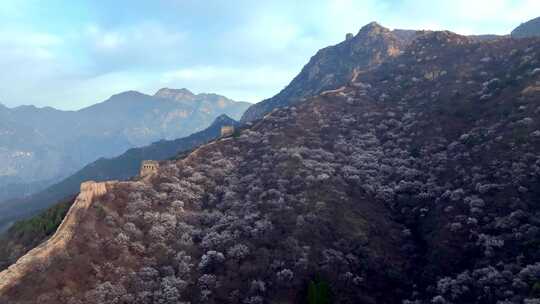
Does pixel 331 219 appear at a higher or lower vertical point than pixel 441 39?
lower

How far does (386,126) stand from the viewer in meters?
124

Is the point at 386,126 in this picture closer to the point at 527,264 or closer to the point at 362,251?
the point at 362,251

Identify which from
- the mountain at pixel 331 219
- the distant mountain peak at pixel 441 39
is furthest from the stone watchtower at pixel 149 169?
the distant mountain peak at pixel 441 39

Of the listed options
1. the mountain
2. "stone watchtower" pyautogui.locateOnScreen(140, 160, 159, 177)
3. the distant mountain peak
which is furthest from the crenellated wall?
the distant mountain peak

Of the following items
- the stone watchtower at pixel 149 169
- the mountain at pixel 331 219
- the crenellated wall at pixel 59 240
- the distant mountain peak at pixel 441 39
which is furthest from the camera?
the distant mountain peak at pixel 441 39

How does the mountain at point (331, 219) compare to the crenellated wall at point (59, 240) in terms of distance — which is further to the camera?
the mountain at point (331, 219)

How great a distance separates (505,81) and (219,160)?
65867 millimetres

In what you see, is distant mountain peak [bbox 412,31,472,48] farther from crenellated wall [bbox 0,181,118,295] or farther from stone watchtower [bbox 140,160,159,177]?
crenellated wall [bbox 0,181,118,295]

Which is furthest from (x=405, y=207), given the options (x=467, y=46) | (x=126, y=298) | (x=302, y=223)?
(x=467, y=46)

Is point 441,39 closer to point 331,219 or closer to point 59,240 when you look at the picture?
point 331,219

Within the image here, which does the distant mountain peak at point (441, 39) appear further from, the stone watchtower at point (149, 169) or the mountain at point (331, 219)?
the stone watchtower at point (149, 169)

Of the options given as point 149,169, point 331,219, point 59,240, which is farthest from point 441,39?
point 59,240

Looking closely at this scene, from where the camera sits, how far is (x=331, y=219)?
8388 centimetres

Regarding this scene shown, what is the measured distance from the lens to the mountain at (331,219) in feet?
224
